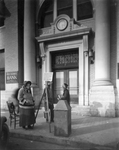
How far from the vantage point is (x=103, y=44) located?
6617 millimetres

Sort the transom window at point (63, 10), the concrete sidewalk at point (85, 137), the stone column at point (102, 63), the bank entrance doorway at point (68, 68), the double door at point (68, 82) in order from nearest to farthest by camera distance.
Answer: the concrete sidewalk at point (85, 137), the stone column at point (102, 63), the double door at point (68, 82), the bank entrance doorway at point (68, 68), the transom window at point (63, 10)

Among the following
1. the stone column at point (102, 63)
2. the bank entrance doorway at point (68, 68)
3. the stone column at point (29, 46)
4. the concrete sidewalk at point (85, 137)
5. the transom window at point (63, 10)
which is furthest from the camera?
the stone column at point (29, 46)

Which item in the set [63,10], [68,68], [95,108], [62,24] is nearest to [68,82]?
[68,68]

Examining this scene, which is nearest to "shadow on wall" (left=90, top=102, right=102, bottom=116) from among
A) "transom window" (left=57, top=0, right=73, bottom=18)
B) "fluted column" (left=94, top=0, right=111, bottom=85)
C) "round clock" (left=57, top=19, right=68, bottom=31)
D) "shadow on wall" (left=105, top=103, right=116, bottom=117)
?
"shadow on wall" (left=105, top=103, right=116, bottom=117)

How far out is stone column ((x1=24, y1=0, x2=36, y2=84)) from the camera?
26.1 ft

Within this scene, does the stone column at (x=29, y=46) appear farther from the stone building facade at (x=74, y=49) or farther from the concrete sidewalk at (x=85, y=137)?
the concrete sidewalk at (x=85, y=137)

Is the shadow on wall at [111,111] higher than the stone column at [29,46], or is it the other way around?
the stone column at [29,46]

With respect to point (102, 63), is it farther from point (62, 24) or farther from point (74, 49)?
point (62, 24)

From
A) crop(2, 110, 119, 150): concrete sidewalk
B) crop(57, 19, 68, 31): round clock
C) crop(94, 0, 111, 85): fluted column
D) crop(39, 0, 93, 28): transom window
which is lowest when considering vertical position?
crop(2, 110, 119, 150): concrete sidewalk

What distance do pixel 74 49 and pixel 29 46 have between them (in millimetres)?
2602

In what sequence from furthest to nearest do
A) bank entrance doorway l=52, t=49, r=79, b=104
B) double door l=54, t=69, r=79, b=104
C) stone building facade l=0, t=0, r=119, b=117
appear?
bank entrance doorway l=52, t=49, r=79, b=104 → double door l=54, t=69, r=79, b=104 → stone building facade l=0, t=0, r=119, b=117

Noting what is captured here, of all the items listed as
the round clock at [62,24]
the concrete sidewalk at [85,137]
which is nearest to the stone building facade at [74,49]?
the round clock at [62,24]

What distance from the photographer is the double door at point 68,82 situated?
688cm

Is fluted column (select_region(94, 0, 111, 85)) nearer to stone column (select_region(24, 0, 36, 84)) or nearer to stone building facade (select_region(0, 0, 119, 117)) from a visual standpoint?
stone building facade (select_region(0, 0, 119, 117))
